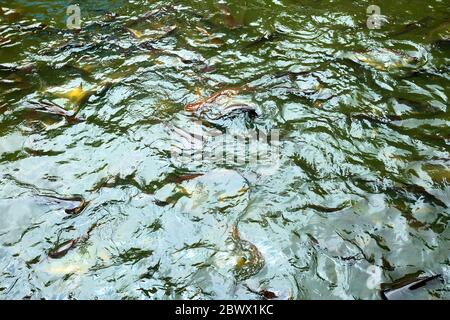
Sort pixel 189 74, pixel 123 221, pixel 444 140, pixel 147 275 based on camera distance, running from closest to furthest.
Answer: pixel 147 275 → pixel 123 221 → pixel 444 140 → pixel 189 74

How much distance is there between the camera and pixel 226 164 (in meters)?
2.99

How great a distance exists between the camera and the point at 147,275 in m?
2.37

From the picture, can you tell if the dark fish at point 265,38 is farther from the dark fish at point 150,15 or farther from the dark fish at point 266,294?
the dark fish at point 266,294

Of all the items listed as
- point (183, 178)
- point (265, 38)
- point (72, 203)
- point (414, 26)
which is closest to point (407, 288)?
point (183, 178)

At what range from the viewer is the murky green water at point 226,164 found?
2396mm

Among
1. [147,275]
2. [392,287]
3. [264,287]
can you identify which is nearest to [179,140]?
[147,275]

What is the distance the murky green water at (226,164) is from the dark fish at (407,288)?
0.05 metres

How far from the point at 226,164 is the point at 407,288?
1.39 metres

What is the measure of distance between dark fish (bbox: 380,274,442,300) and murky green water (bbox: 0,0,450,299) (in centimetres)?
5

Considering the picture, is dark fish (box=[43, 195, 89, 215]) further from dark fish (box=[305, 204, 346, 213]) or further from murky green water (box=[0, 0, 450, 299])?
dark fish (box=[305, 204, 346, 213])

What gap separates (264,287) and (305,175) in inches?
35.7

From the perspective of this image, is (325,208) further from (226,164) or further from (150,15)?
(150,15)

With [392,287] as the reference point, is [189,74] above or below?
above
